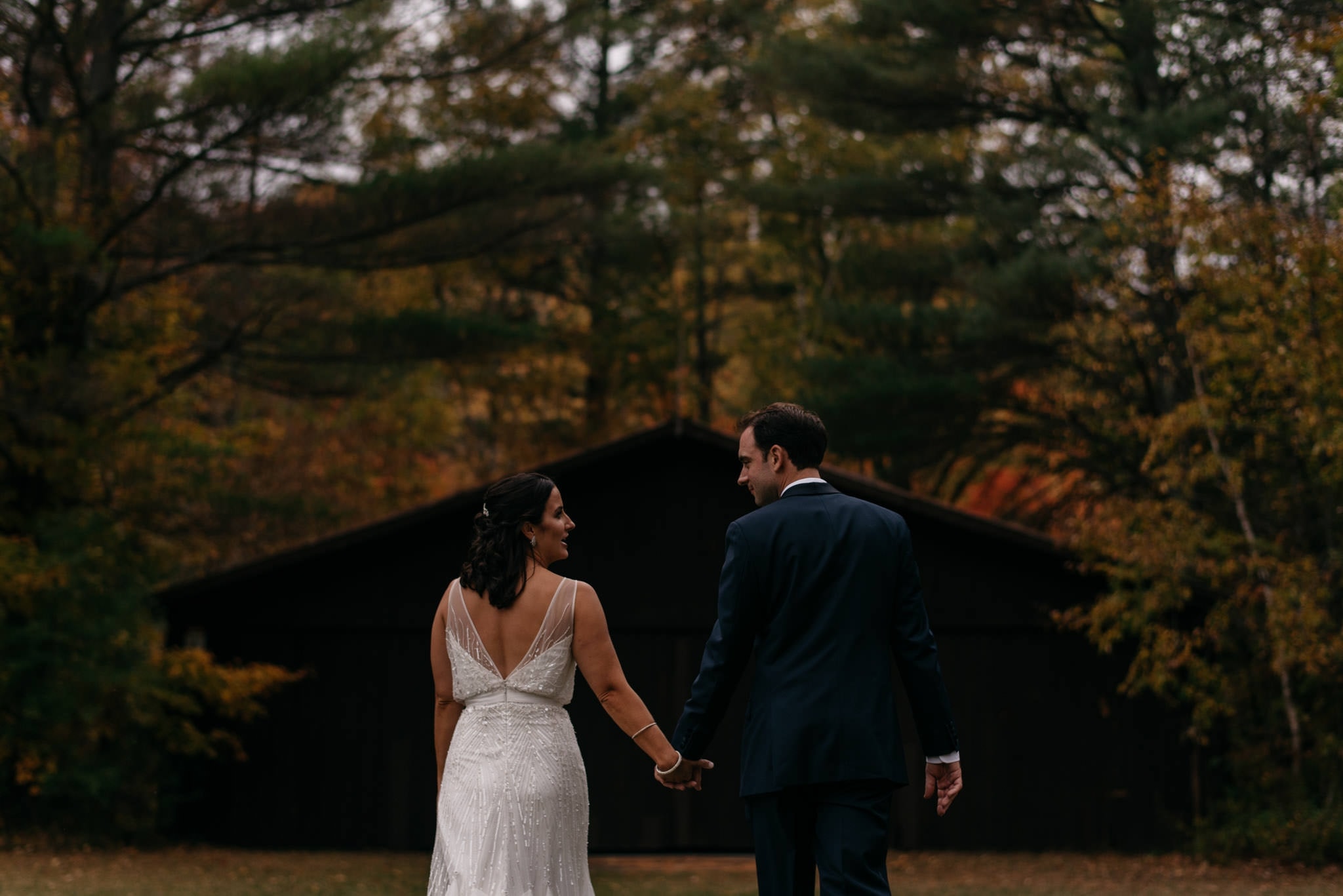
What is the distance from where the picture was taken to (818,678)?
434cm

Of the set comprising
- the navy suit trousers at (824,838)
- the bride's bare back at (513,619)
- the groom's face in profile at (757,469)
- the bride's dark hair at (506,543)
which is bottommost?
the navy suit trousers at (824,838)

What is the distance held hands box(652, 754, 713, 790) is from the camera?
4543 millimetres

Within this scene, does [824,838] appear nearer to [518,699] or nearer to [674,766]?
[674,766]

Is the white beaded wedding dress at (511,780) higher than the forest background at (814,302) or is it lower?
lower

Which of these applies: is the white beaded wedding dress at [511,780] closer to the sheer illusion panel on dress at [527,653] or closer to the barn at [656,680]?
the sheer illusion panel on dress at [527,653]

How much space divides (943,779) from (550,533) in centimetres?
144

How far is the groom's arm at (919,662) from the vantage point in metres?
4.34

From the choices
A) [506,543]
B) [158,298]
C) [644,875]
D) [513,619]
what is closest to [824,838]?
[513,619]

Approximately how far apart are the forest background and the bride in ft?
32.4

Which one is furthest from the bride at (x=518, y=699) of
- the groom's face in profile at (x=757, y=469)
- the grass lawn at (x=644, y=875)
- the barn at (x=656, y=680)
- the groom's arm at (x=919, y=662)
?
the barn at (x=656, y=680)

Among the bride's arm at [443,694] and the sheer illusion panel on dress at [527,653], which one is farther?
the bride's arm at [443,694]

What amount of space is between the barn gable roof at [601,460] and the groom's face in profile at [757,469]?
10.3 metres

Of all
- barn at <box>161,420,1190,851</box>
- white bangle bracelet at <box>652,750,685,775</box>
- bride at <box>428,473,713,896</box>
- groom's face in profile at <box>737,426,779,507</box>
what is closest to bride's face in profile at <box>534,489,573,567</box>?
bride at <box>428,473,713,896</box>

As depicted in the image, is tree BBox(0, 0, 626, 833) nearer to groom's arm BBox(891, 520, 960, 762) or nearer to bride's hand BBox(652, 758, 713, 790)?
bride's hand BBox(652, 758, 713, 790)
